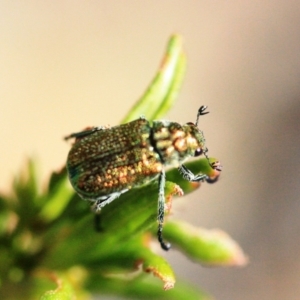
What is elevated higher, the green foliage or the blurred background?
the blurred background

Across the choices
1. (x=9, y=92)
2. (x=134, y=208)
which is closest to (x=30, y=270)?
(x=134, y=208)

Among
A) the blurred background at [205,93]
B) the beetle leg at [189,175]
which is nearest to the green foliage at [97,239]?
the beetle leg at [189,175]

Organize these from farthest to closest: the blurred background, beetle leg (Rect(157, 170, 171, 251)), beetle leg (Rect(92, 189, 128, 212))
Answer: the blurred background, beetle leg (Rect(92, 189, 128, 212)), beetle leg (Rect(157, 170, 171, 251))

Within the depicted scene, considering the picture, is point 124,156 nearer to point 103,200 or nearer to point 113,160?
point 113,160

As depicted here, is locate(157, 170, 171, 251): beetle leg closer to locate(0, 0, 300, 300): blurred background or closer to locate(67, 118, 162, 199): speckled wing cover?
locate(67, 118, 162, 199): speckled wing cover

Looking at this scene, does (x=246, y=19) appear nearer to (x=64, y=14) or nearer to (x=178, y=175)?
(x=64, y=14)

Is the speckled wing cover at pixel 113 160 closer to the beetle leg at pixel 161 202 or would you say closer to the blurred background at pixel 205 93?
the beetle leg at pixel 161 202

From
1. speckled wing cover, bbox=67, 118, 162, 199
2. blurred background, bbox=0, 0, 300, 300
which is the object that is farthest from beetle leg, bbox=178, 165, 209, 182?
blurred background, bbox=0, 0, 300, 300
